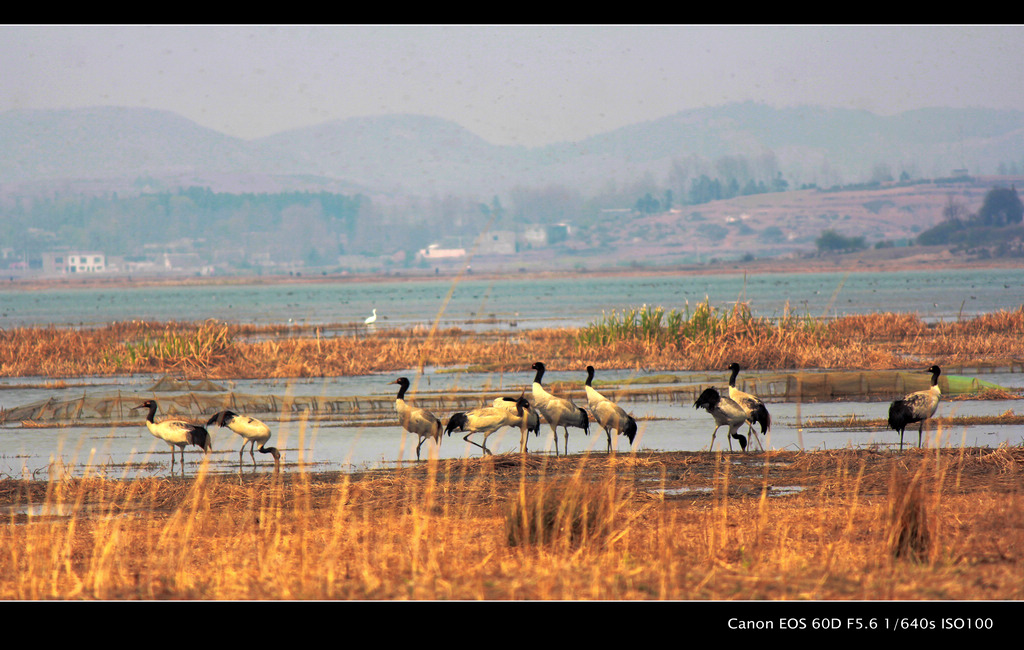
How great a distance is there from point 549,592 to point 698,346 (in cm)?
2315

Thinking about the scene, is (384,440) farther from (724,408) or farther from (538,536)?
(538,536)

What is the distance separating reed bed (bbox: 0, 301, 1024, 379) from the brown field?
48.6 feet

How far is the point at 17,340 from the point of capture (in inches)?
1555

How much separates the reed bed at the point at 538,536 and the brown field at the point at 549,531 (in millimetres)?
29

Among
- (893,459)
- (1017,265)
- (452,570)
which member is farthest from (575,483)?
(1017,265)

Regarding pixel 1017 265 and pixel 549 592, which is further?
pixel 1017 265

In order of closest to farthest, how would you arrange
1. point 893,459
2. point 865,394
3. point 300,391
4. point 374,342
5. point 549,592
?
1. point 549,592
2. point 893,459
3. point 865,394
4. point 300,391
5. point 374,342

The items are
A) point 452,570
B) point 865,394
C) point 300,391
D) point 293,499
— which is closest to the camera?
point 452,570

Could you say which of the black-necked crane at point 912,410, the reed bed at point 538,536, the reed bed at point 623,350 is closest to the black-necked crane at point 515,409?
the reed bed at point 538,536

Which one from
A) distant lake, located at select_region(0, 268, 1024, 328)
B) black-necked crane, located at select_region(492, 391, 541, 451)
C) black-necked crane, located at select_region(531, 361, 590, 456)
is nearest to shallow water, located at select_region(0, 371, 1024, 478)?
black-necked crane, located at select_region(531, 361, 590, 456)

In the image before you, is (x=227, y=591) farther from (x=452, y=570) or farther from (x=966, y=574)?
(x=966, y=574)

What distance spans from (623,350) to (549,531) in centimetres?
2238

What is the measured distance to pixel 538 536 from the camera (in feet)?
30.4

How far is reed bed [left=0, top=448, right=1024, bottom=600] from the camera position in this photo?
7789mm
